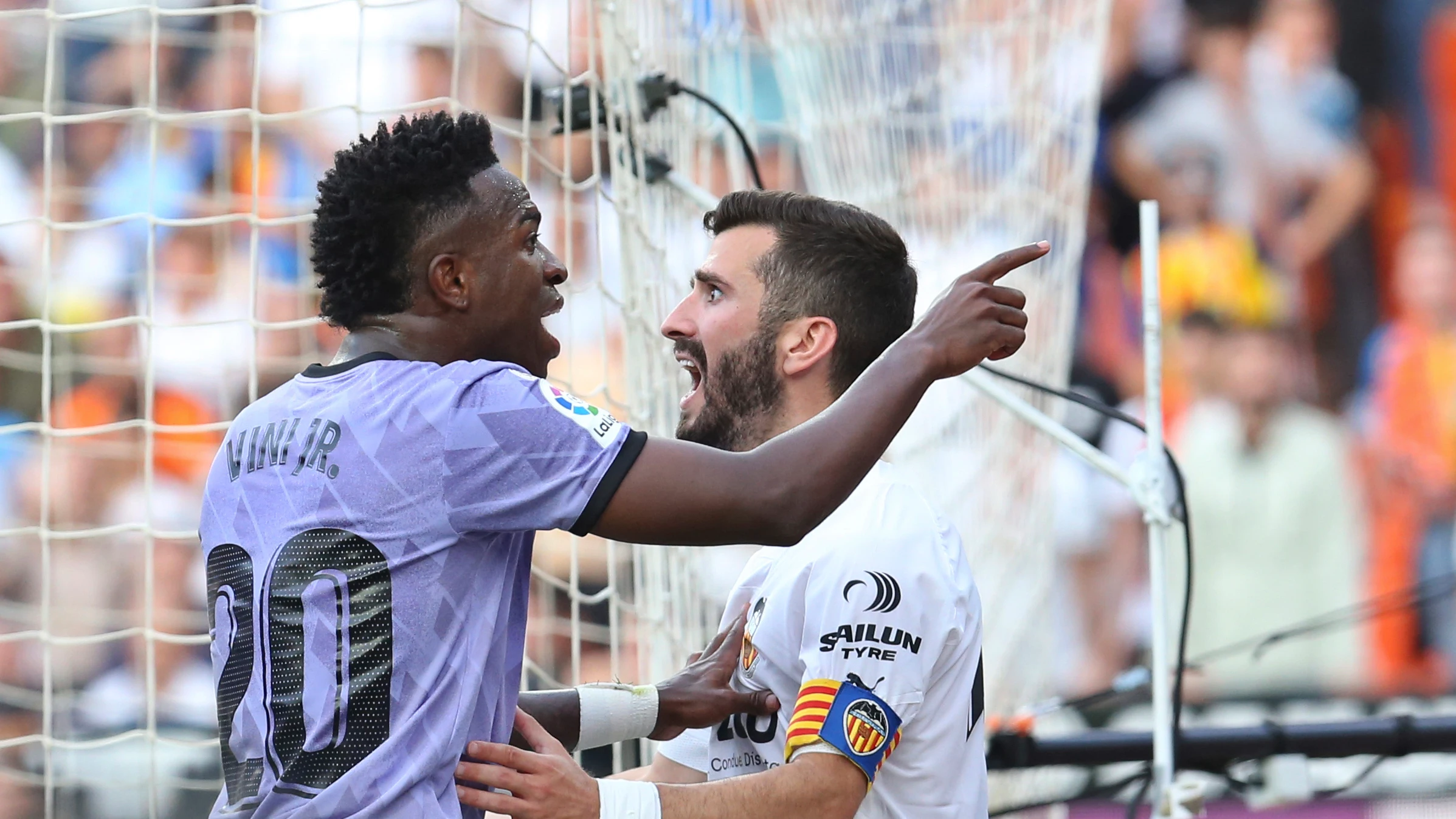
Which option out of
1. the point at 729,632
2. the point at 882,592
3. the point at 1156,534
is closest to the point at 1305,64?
the point at 1156,534

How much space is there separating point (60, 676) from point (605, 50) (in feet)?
13.5

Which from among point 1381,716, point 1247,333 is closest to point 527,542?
point 1381,716

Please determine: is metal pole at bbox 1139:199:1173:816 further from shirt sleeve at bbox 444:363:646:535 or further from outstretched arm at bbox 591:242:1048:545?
shirt sleeve at bbox 444:363:646:535

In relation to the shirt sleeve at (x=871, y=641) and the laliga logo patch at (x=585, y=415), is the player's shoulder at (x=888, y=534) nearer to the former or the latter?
the shirt sleeve at (x=871, y=641)

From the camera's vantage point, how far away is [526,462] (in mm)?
1784

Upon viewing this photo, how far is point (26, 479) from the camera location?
6426 mm

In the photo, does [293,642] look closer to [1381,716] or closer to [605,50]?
[605,50]

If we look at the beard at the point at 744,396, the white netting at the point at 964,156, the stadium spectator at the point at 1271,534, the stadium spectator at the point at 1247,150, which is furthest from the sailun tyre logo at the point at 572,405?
the stadium spectator at the point at 1247,150

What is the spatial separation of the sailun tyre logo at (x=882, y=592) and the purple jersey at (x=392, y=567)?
549mm

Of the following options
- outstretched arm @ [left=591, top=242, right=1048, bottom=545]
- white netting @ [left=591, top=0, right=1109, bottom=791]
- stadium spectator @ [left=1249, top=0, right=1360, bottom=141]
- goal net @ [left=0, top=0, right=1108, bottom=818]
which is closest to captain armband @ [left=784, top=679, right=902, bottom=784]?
outstretched arm @ [left=591, top=242, right=1048, bottom=545]

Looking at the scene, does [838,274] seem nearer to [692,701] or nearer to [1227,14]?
[692,701]

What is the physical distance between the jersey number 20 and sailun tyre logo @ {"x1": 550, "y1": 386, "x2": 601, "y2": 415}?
0.27m

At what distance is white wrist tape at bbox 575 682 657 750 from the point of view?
95.9 inches

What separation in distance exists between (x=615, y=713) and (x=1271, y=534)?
6.06 m
